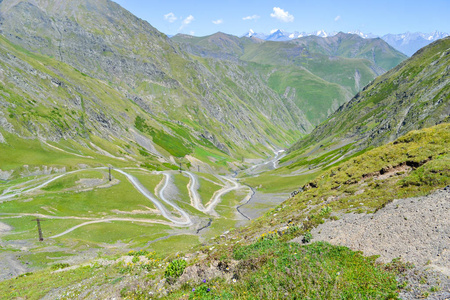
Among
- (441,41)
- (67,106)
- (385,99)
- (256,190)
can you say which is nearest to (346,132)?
(385,99)

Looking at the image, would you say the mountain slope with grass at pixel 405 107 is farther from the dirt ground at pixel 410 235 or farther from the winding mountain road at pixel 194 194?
the dirt ground at pixel 410 235

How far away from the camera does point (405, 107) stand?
12406cm

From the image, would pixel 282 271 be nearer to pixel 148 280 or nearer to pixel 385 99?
pixel 148 280

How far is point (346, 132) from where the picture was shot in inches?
6767

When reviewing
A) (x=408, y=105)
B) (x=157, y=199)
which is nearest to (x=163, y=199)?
(x=157, y=199)

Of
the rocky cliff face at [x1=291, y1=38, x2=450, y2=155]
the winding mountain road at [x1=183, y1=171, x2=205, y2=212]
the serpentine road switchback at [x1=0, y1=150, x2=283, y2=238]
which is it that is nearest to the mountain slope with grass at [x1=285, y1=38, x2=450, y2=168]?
the rocky cliff face at [x1=291, y1=38, x2=450, y2=155]

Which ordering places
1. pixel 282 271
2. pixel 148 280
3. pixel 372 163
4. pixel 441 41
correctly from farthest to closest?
pixel 441 41 → pixel 372 163 → pixel 148 280 → pixel 282 271

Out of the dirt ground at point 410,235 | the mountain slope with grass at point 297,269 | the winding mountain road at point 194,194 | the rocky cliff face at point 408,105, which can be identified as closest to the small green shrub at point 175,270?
the mountain slope with grass at point 297,269

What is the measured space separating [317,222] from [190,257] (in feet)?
34.5

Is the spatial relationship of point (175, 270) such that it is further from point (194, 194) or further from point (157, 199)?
point (194, 194)

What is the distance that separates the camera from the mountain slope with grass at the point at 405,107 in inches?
3935

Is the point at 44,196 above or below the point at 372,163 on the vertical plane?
above

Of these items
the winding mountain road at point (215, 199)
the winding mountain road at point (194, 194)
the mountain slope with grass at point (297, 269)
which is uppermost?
the mountain slope with grass at point (297, 269)

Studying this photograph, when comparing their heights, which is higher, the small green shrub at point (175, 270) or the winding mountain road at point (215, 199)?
the small green shrub at point (175, 270)
